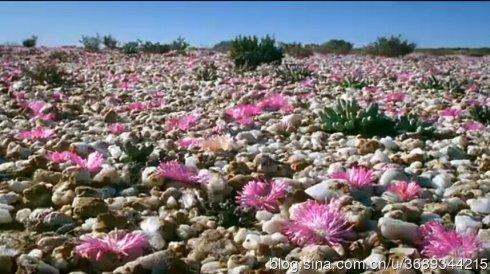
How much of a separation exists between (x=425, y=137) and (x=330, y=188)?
1.91 meters

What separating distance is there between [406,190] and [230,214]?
957mm

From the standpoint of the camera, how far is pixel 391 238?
2.56 m

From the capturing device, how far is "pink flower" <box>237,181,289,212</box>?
2910 mm

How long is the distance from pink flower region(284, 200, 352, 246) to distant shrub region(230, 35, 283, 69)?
25.7 feet

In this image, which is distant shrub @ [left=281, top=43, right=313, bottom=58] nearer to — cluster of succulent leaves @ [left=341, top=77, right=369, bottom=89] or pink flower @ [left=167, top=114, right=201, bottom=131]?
cluster of succulent leaves @ [left=341, top=77, right=369, bottom=89]

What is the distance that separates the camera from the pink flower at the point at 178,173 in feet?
10.6

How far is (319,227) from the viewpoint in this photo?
2.50 metres

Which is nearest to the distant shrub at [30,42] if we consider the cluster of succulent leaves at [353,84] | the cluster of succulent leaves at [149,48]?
the cluster of succulent leaves at [149,48]

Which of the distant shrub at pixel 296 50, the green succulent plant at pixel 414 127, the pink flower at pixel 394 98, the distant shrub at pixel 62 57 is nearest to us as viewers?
the green succulent plant at pixel 414 127

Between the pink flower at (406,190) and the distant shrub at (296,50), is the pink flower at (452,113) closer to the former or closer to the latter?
the pink flower at (406,190)

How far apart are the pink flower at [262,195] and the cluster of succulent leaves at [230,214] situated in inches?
2.4

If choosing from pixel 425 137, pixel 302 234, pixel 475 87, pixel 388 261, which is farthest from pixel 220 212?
pixel 475 87

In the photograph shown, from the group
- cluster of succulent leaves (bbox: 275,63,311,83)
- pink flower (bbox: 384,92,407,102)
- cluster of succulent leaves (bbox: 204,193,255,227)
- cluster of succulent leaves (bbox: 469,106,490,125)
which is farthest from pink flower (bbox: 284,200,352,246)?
cluster of succulent leaves (bbox: 275,63,311,83)

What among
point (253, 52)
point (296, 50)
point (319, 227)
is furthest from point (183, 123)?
point (296, 50)
